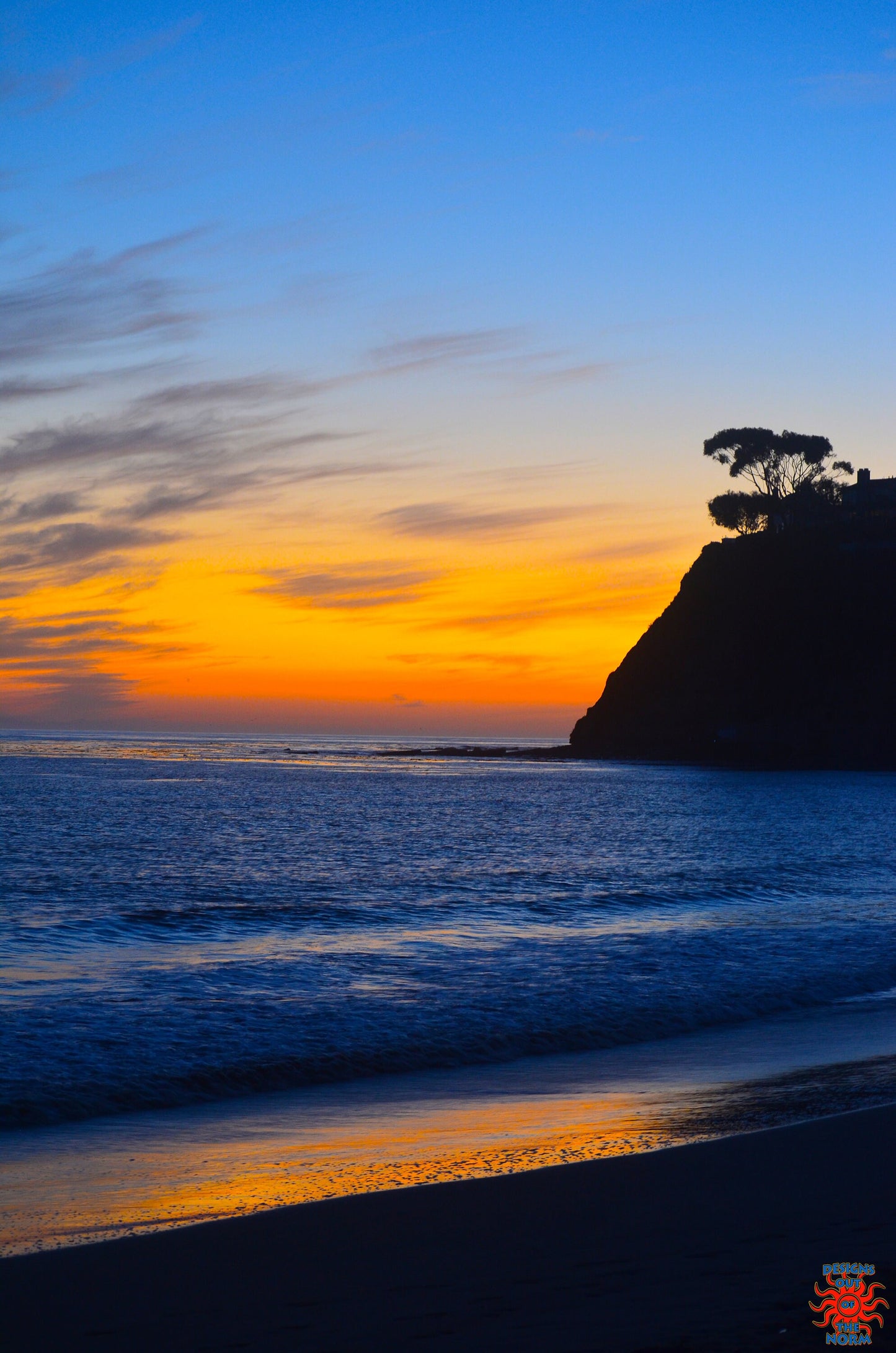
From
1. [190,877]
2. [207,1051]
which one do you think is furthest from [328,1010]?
[190,877]

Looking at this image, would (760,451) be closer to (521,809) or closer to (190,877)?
(521,809)

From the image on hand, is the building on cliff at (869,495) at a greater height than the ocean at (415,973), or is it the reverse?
the building on cliff at (869,495)

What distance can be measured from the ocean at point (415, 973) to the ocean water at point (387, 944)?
55mm

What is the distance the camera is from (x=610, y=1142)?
21.8ft

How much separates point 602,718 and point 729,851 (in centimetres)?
8311

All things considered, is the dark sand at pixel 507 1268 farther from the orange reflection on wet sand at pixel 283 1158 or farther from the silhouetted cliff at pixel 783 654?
the silhouetted cliff at pixel 783 654

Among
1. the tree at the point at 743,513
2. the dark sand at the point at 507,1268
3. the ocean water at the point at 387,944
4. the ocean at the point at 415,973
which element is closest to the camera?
the dark sand at the point at 507,1268

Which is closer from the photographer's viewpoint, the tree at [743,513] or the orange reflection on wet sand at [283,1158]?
the orange reflection on wet sand at [283,1158]

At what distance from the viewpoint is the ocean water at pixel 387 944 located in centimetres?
951

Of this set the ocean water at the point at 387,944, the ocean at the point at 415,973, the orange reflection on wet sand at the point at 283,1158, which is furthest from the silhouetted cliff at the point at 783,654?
the orange reflection on wet sand at the point at 283,1158

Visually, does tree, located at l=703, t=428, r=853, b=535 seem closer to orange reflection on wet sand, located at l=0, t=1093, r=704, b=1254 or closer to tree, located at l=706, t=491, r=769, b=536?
tree, located at l=706, t=491, r=769, b=536


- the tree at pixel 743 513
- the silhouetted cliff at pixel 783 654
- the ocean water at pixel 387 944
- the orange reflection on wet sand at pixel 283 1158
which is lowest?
the ocean water at pixel 387 944

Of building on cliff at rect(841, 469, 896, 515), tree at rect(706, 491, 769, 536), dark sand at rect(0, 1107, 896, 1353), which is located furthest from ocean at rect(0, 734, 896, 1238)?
building on cliff at rect(841, 469, 896, 515)

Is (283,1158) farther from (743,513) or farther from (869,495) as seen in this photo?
(869,495)
